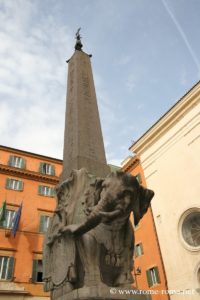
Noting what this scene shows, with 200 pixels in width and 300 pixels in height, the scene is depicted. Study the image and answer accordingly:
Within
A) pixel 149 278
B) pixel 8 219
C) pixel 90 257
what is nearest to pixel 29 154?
pixel 8 219

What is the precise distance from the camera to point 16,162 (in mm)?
19516

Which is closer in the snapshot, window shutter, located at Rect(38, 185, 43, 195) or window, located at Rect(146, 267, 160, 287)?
window, located at Rect(146, 267, 160, 287)

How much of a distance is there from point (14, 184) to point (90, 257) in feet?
51.1

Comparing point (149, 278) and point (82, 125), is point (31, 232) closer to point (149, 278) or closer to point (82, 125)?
point (149, 278)

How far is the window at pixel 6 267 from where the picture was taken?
47.3 feet

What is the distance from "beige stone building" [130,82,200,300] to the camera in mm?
14734

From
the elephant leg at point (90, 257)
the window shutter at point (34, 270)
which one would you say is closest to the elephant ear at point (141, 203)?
the elephant leg at point (90, 257)

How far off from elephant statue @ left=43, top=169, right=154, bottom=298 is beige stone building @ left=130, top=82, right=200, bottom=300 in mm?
11828

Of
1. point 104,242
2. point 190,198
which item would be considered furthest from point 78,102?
point 190,198

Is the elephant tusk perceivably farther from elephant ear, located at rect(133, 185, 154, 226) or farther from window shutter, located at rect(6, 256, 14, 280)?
window shutter, located at rect(6, 256, 14, 280)

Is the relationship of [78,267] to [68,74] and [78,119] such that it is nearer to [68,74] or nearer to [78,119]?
[78,119]

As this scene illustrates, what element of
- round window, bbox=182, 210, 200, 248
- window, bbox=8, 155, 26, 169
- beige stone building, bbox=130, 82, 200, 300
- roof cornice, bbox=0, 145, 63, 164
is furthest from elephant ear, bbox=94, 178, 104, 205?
roof cornice, bbox=0, 145, 63, 164

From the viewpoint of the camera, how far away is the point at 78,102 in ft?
21.4

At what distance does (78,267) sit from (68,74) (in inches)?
226
